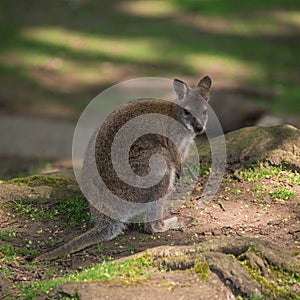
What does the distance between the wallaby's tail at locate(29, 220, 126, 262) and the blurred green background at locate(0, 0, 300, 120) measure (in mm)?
7401

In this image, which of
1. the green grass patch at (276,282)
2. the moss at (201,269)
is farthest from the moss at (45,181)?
the green grass patch at (276,282)

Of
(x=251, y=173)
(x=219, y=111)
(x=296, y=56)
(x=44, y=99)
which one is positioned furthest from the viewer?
(x=296, y=56)

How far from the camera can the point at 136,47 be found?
15.2 m

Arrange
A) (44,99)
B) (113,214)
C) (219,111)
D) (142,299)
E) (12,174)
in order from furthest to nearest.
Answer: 1. (44,99)
2. (219,111)
3. (12,174)
4. (113,214)
5. (142,299)

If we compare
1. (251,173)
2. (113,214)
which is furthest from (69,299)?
(251,173)

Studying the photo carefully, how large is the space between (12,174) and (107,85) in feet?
13.7

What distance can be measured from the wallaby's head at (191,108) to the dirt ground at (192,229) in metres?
0.66

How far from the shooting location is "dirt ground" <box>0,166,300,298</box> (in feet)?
17.7

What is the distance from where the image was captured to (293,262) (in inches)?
195

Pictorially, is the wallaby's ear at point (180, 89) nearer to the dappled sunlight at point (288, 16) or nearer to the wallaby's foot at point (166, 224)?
the wallaby's foot at point (166, 224)

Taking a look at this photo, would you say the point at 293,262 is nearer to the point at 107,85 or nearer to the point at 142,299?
the point at 142,299

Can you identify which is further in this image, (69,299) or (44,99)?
(44,99)

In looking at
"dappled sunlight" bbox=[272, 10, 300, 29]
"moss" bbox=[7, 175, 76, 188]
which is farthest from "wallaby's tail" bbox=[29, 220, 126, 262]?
"dappled sunlight" bbox=[272, 10, 300, 29]

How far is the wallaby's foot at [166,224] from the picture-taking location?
232 inches
